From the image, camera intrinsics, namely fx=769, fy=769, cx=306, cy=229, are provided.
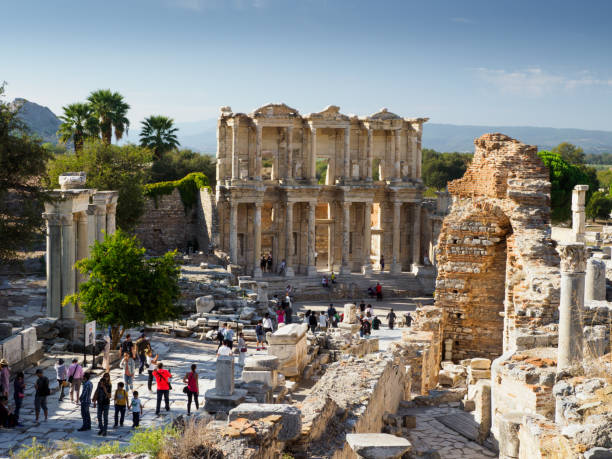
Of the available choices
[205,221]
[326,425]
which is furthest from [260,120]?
[326,425]

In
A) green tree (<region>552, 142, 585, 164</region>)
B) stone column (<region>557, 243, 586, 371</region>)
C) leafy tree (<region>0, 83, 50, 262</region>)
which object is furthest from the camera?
green tree (<region>552, 142, 585, 164</region>)

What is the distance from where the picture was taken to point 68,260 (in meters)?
21.8

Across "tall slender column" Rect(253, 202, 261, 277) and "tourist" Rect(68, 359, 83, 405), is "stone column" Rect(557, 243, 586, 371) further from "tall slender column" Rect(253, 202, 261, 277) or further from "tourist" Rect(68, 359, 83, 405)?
"tall slender column" Rect(253, 202, 261, 277)

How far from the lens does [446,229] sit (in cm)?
1925

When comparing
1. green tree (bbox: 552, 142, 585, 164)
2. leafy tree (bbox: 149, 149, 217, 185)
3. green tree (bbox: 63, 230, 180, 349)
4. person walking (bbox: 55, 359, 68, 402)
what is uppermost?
green tree (bbox: 552, 142, 585, 164)

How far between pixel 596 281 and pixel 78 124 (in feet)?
109

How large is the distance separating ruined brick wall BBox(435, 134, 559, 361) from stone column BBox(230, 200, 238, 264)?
25008mm

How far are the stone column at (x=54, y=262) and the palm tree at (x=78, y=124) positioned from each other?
23063 millimetres

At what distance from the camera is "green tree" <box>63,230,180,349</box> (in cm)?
1866

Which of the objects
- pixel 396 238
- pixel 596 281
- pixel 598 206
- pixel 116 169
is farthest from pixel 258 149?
pixel 598 206

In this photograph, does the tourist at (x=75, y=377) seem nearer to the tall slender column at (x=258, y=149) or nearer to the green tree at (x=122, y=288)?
the green tree at (x=122, y=288)

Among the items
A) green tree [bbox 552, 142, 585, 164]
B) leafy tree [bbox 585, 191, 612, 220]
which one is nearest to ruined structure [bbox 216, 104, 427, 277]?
leafy tree [bbox 585, 191, 612, 220]

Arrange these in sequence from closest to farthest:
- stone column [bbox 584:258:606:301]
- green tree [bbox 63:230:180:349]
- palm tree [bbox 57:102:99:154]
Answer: stone column [bbox 584:258:606:301] < green tree [bbox 63:230:180:349] < palm tree [bbox 57:102:99:154]

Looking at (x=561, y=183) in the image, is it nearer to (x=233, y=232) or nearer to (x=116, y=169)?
(x=233, y=232)
